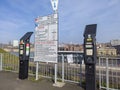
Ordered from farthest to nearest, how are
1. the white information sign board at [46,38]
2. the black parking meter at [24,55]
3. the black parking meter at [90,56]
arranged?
the black parking meter at [24,55]
the white information sign board at [46,38]
the black parking meter at [90,56]

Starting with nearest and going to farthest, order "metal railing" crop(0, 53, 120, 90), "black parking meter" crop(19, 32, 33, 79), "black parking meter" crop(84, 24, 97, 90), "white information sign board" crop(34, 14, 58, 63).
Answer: "black parking meter" crop(84, 24, 97, 90)
"metal railing" crop(0, 53, 120, 90)
"white information sign board" crop(34, 14, 58, 63)
"black parking meter" crop(19, 32, 33, 79)

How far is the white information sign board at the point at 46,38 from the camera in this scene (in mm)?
6102

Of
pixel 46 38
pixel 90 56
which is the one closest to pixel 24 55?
pixel 46 38

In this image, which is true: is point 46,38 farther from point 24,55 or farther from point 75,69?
point 75,69

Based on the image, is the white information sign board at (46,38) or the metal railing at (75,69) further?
the white information sign board at (46,38)

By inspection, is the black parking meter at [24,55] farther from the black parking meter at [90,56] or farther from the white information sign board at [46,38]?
the black parking meter at [90,56]

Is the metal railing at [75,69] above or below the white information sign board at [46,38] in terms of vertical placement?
below

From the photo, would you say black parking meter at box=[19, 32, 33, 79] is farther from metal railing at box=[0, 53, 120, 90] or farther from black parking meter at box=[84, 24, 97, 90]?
black parking meter at box=[84, 24, 97, 90]

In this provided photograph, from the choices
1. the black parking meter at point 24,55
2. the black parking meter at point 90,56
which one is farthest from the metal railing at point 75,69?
the black parking meter at point 24,55

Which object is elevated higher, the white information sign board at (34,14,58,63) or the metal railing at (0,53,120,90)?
the white information sign board at (34,14,58,63)

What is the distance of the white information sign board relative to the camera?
20.0 ft

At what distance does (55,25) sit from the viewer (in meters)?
6.13

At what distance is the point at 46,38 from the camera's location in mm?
6406

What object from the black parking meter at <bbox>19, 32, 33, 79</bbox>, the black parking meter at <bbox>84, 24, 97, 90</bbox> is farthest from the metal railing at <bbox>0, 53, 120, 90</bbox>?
the black parking meter at <bbox>19, 32, 33, 79</bbox>
